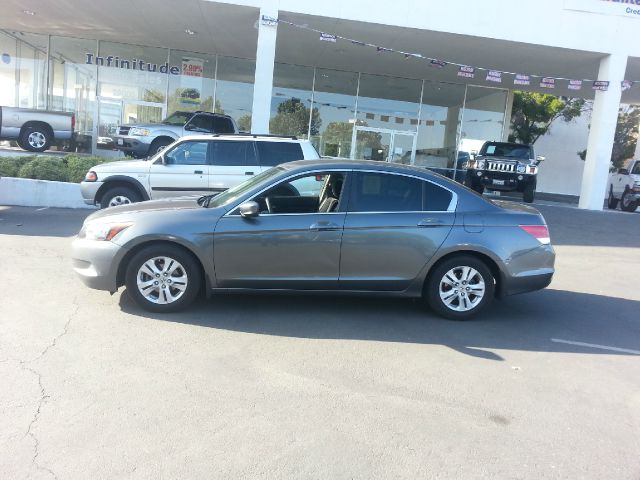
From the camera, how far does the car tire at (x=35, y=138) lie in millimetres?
19328

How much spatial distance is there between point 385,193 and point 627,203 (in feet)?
55.2

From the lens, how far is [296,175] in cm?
588

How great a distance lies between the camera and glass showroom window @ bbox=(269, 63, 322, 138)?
2323 cm

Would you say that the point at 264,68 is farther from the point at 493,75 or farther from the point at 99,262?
the point at 99,262

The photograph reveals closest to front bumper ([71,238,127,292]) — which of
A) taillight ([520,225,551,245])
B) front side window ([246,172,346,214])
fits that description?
front side window ([246,172,346,214])

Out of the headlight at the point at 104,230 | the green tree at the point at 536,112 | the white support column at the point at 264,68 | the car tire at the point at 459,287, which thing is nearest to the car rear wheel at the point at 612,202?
the green tree at the point at 536,112

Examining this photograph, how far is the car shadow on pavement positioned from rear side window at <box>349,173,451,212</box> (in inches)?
46.2

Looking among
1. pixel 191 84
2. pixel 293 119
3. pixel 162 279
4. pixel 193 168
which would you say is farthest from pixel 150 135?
pixel 162 279

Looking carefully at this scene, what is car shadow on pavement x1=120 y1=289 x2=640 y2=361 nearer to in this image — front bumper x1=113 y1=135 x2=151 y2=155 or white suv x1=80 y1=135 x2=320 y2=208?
white suv x1=80 y1=135 x2=320 y2=208

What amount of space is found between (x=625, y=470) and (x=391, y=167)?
11.8ft

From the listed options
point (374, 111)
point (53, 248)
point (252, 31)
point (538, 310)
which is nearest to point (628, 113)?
point (374, 111)

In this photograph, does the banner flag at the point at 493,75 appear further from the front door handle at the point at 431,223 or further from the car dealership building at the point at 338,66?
the front door handle at the point at 431,223

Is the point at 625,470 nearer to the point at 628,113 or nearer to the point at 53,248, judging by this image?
the point at 53,248

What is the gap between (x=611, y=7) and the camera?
16.0 meters
